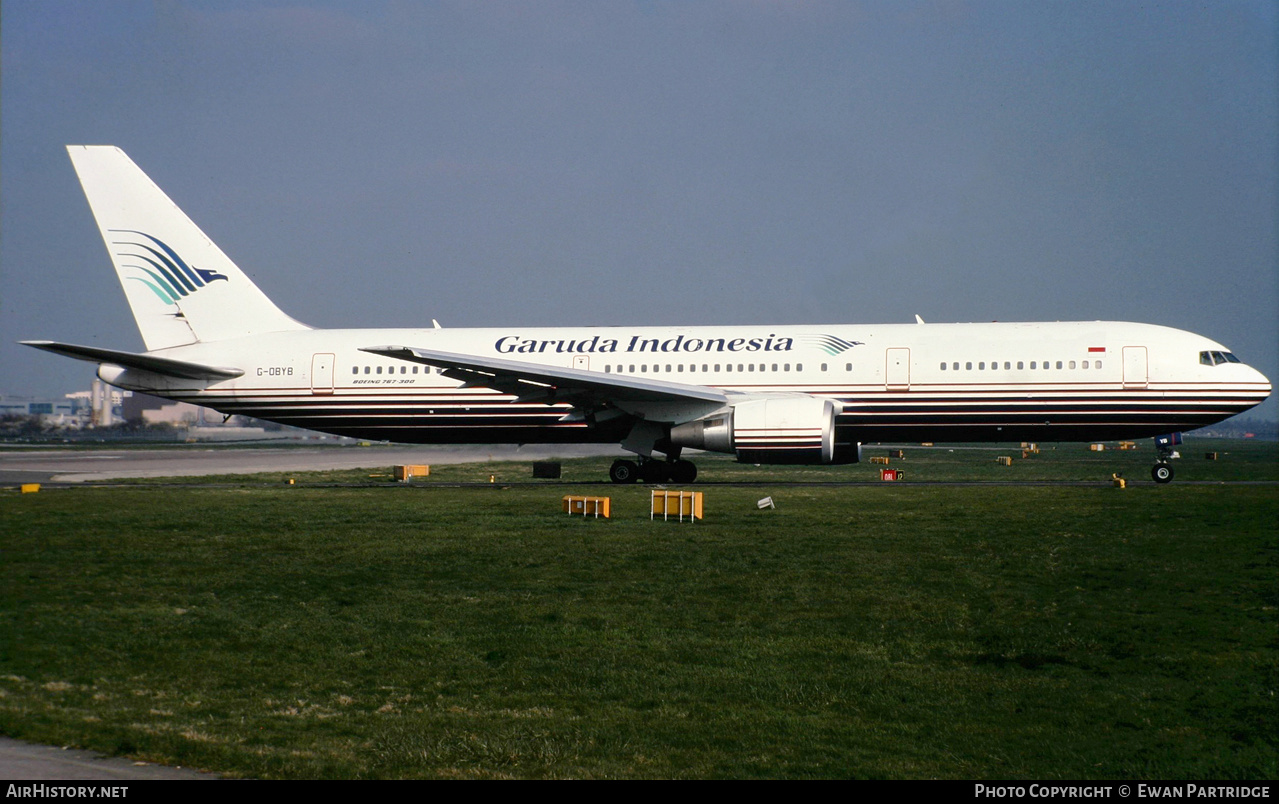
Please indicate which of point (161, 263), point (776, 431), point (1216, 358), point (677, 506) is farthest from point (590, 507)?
point (161, 263)

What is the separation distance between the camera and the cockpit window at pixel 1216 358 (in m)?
27.2

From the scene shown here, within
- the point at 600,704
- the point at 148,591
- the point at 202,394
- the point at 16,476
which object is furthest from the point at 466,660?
→ the point at 16,476

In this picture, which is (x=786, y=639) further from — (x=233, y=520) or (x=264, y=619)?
(x=233, y=520)

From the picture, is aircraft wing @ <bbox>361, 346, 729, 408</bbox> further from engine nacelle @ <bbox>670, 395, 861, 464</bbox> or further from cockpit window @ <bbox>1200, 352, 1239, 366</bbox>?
cockpit window @ <bbox>1200, 352, 1239, 366</bbox>

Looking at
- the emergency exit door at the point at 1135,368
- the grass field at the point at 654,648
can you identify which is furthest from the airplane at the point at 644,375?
the grass field at the point at 654,648

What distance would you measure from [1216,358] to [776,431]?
11.6 m

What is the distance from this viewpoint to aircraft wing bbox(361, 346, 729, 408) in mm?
26188

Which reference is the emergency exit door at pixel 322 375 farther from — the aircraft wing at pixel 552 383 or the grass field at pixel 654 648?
the grass field at pixel 654 648

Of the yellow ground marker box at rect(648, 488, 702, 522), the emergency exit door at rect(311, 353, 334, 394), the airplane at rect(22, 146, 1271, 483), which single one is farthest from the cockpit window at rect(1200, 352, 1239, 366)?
the emergency exit door at rect(311, 353, 334, 394)

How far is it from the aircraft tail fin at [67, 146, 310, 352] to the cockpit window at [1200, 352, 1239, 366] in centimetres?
2607

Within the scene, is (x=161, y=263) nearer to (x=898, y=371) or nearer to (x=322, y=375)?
(x=322, y=375)

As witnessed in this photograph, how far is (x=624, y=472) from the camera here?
30047 millimetres

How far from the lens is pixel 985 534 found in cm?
1725

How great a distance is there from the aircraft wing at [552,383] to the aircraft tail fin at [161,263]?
25.2ft
